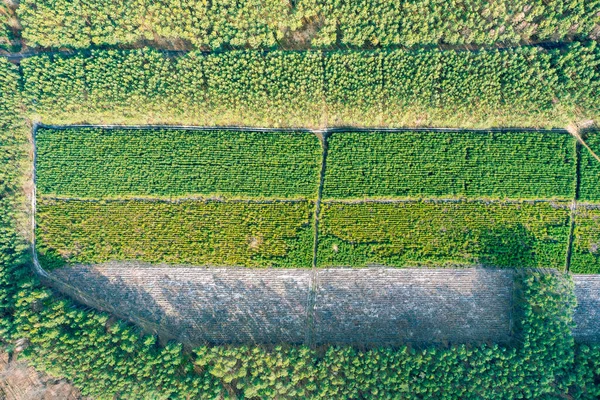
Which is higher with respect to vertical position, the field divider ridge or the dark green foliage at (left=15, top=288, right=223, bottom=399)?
the field divider ridge

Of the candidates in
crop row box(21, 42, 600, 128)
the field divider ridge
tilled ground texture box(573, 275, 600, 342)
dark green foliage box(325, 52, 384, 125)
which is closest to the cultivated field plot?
the field divider ridge

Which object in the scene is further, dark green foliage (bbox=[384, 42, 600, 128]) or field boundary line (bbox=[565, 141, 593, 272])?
field boundary line (bbox=[565, 141, 593, 272])

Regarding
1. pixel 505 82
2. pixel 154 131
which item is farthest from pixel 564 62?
pixel 154 131

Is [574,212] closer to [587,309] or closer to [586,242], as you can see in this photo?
[586,242]

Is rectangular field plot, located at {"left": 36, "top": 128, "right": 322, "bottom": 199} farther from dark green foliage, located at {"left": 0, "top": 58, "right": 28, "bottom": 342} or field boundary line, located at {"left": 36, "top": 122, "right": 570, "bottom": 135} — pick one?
dark green foliage, located at {"left": 0, "top": 58, "right": 28, "bottom": 342}

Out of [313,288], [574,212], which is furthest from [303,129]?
[574,212]

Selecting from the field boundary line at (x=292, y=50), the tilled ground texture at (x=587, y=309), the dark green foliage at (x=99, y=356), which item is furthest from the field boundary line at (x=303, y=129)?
the dark green foliage at (x=99, y=356)
